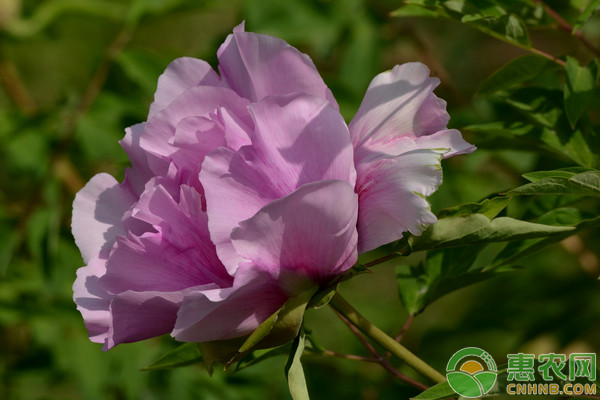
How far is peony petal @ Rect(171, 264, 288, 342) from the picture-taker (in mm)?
533

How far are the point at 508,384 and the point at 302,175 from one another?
255mm

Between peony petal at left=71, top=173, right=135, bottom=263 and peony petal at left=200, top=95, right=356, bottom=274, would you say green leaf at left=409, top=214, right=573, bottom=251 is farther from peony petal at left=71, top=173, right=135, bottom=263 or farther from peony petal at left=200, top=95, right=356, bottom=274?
peony petal at left=71, top=173, right=135, bottom=263

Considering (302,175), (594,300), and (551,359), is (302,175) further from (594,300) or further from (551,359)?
(594,300)

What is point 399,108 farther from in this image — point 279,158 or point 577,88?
point 577,88

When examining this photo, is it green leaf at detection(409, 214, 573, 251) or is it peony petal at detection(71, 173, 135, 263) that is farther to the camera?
peony petal at detection(71, 173, 135, 263)

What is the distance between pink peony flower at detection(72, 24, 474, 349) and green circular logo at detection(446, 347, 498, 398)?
14 cm

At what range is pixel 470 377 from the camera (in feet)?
2.05

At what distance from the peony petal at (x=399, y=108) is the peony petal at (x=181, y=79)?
0.45 feet

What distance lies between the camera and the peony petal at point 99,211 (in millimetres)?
666

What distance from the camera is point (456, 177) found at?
1381 mm

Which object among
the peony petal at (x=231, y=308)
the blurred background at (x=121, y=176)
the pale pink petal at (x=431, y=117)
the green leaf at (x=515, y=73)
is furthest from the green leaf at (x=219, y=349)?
the blurred background at (x=121, y=176)

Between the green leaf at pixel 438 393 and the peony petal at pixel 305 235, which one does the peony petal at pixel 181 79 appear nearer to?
the peony petal at pixel 305 235

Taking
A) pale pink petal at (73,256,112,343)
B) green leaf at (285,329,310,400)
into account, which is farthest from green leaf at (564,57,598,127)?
pale pink petal at (73,256,112,343)

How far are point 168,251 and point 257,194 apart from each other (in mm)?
82
